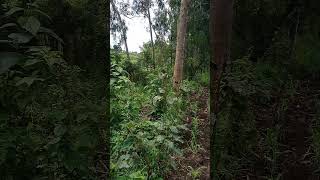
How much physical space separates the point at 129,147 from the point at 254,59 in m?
1.74

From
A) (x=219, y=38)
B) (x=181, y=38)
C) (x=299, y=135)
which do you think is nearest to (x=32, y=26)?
(x=219, y=38)

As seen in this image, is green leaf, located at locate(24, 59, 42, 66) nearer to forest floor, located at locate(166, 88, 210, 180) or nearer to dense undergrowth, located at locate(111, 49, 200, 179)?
dense undergrowth, located at locate(111, 49, 200, 179)

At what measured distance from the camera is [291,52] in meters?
4.19

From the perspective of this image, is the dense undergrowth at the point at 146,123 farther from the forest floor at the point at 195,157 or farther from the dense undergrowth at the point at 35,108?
the dense undergrowth at the point at 35,108

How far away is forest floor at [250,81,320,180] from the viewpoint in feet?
10.1

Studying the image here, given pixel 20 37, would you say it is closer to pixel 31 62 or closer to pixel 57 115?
pixel 31 62

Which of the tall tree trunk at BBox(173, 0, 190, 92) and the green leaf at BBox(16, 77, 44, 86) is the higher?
the tall tree trunk at BBox(173, 0, 190, 92)

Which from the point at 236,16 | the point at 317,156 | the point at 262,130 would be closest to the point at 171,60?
the point at 236,16

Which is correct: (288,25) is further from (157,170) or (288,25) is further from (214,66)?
(157,170)

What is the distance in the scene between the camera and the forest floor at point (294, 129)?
3.08 metres

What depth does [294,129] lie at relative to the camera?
3572 millimetres

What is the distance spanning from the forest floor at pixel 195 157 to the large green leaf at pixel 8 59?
6.33ft

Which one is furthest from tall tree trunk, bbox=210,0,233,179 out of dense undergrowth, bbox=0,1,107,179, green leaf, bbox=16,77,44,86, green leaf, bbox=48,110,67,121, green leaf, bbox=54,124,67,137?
green leaf, bbox=16,77,44,86

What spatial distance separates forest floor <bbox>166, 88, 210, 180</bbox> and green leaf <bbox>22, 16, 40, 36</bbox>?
1978 mm
